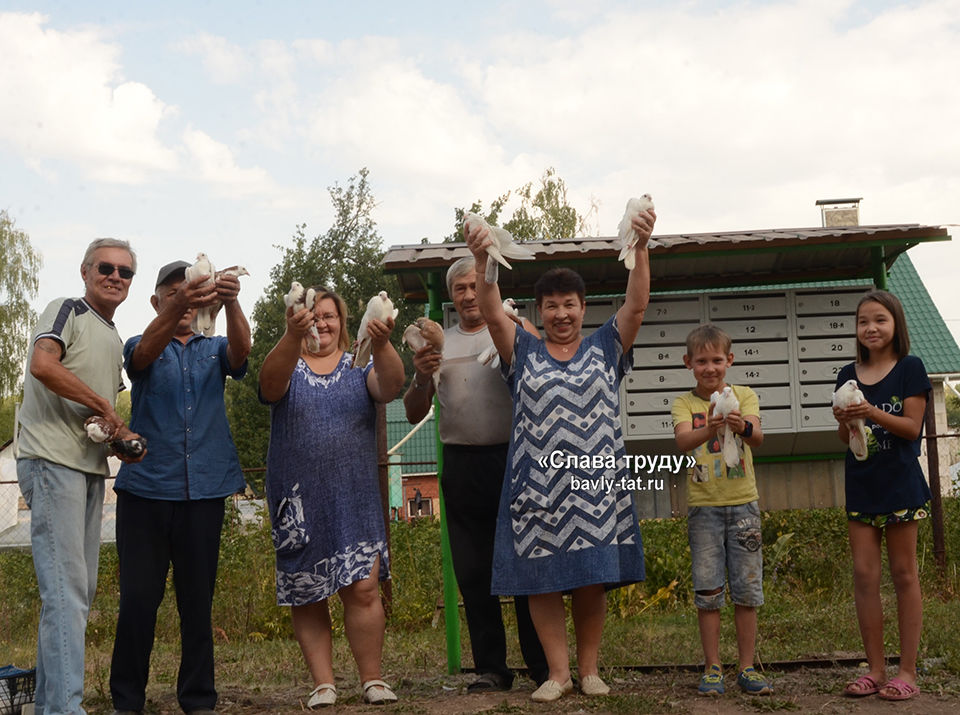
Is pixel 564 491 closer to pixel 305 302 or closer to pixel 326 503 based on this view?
pixel 326 503

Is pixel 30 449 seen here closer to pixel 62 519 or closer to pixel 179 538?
pixel 62 519

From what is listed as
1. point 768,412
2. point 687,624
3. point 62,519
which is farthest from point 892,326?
point 62,519

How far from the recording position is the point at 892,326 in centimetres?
450

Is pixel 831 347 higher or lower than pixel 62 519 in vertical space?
higher

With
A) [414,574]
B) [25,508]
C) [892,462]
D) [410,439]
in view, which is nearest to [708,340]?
[892,462]

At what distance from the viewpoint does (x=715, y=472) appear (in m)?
4.48

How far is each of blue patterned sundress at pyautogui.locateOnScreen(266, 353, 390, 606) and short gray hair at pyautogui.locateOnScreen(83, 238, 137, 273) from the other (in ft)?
2.80

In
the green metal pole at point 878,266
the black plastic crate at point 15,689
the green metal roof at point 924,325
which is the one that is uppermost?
the green metal roof at point 924,325

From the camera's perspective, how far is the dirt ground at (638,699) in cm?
413

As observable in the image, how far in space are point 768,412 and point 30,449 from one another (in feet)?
14.2

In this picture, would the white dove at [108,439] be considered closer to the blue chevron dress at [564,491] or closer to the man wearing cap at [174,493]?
the man wearing cap at [174,493]

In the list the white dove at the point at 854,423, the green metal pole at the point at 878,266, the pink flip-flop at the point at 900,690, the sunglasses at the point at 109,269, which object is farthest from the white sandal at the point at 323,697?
the green metal pole at the point at 878,266

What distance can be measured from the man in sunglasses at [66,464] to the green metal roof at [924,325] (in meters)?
17.1

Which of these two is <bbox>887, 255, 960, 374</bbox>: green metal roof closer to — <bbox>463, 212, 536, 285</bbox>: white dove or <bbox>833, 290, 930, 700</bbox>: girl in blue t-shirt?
<bbox>833, 290, 930, 700</bbox>: girl in blue t-shirt
